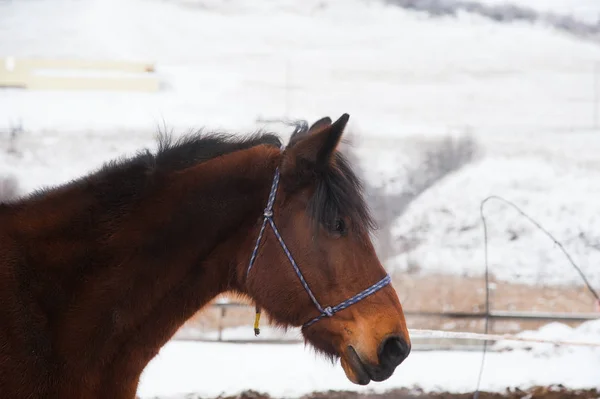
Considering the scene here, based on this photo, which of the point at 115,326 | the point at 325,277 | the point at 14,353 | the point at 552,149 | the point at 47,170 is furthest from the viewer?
the point at 552,149

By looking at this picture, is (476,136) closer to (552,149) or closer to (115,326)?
(552,149)

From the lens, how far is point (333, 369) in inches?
201

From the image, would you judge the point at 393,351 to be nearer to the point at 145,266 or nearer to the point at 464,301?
the point at 145,266

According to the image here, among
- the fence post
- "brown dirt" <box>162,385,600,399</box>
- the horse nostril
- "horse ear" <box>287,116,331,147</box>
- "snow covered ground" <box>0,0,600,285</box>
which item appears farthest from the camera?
the fence post

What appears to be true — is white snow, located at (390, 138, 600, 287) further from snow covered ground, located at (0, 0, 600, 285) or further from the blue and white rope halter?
the blue and white rope halter

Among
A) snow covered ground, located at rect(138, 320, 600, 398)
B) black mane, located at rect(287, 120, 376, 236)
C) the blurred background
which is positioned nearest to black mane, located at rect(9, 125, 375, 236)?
black mane, located at rect(287, 120, 376, 236)

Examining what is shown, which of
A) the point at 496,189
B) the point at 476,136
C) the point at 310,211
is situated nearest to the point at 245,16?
the point at 476,136

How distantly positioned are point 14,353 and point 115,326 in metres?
0.26

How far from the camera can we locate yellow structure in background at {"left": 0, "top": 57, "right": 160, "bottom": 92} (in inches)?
215

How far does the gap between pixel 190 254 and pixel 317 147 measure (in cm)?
49

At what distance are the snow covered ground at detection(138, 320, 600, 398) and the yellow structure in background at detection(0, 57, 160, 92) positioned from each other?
2.54 m

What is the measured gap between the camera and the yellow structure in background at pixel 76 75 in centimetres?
546

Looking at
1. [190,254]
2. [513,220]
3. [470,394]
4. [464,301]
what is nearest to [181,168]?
[190,254]

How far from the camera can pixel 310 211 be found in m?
1.75
